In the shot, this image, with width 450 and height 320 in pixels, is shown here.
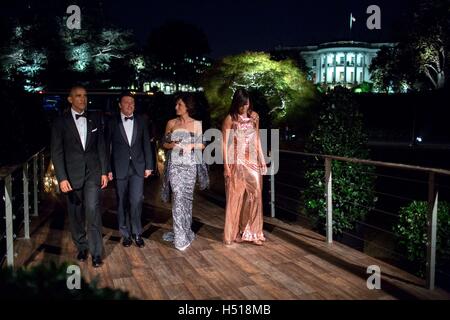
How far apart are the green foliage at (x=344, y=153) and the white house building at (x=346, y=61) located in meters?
89.0

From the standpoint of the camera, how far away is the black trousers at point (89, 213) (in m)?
4.20

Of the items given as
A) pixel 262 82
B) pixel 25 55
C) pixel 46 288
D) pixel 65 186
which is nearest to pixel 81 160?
pixel 65 186

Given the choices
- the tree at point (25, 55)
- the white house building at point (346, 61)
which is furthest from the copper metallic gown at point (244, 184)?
the white house building at point (346, 61)

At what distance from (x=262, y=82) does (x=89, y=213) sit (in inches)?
581

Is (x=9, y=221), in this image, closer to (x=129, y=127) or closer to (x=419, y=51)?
(x=129, y=127)

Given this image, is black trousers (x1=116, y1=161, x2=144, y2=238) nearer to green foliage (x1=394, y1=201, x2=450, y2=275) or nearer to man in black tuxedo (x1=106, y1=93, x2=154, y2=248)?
man in black tuxedo (x1=106, y1=93, x2=154, y2=248)

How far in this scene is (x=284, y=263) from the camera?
14.4 ft

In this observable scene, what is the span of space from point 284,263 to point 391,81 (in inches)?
1152

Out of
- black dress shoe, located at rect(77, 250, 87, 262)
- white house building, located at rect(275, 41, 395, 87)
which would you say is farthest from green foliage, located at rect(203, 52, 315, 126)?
white house building, located at rect(275, 41, 395, 87)

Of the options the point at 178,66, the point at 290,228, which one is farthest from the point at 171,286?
A: the point at 178,66

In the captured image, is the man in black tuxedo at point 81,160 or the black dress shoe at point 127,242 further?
the black dress shoe at point 127,242

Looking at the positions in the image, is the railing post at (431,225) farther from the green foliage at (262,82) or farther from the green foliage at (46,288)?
the green foliage at (262,82)

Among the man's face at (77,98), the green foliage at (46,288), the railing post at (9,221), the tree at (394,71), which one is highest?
the tree at (394,71)

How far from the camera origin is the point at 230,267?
425cm
